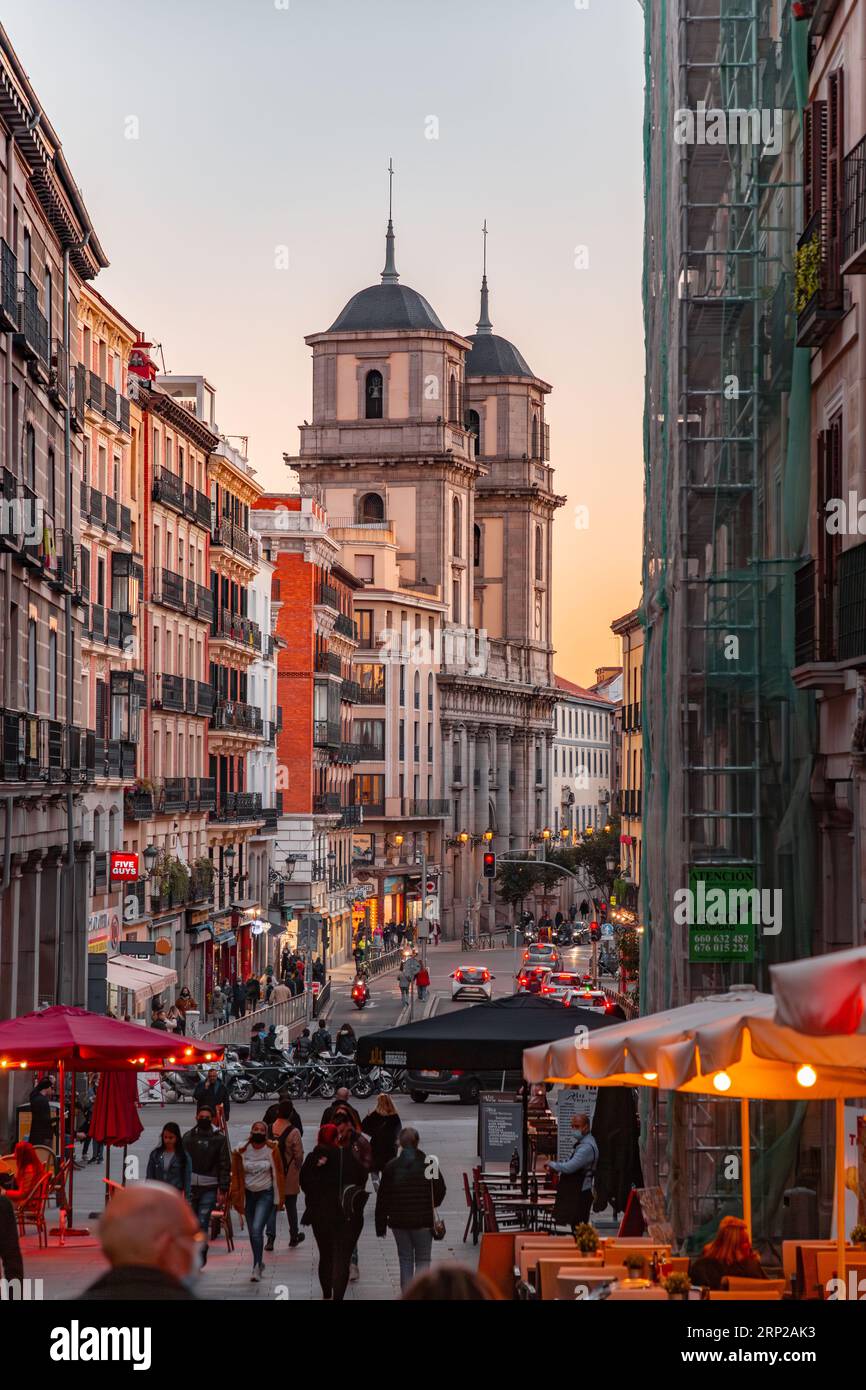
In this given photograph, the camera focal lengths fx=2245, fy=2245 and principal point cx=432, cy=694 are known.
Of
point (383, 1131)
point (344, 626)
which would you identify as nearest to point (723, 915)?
point (383, 1131)

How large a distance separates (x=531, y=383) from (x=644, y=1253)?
13030 centimetres

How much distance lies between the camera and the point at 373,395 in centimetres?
12556

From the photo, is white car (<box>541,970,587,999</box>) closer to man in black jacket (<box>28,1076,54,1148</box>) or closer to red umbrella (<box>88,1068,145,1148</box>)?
man in black jacket (<box>28,1076,54,1148</box>)

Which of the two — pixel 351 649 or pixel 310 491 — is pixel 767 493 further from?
pixel 310 491

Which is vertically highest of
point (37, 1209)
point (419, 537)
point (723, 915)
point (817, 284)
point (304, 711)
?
point (419, 537)

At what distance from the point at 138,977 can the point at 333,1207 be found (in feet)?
86.6

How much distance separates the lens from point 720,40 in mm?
24828

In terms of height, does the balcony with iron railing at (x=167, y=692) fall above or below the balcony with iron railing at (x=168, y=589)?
below

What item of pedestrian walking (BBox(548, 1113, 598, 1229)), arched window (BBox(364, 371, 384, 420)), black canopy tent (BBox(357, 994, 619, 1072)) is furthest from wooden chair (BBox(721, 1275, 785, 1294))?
arched window (BBox(364, 371, 384, 420))

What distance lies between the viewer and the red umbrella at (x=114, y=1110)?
77.0 ft

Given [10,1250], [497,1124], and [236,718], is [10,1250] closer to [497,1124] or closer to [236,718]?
[497,1124]

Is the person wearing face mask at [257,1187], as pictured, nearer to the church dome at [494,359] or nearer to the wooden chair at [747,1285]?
the wooden chair at [747,1285]

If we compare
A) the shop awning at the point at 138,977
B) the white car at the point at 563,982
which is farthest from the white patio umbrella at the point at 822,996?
the white car at the point at 563,982

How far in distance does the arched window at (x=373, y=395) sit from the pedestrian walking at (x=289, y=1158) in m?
104
